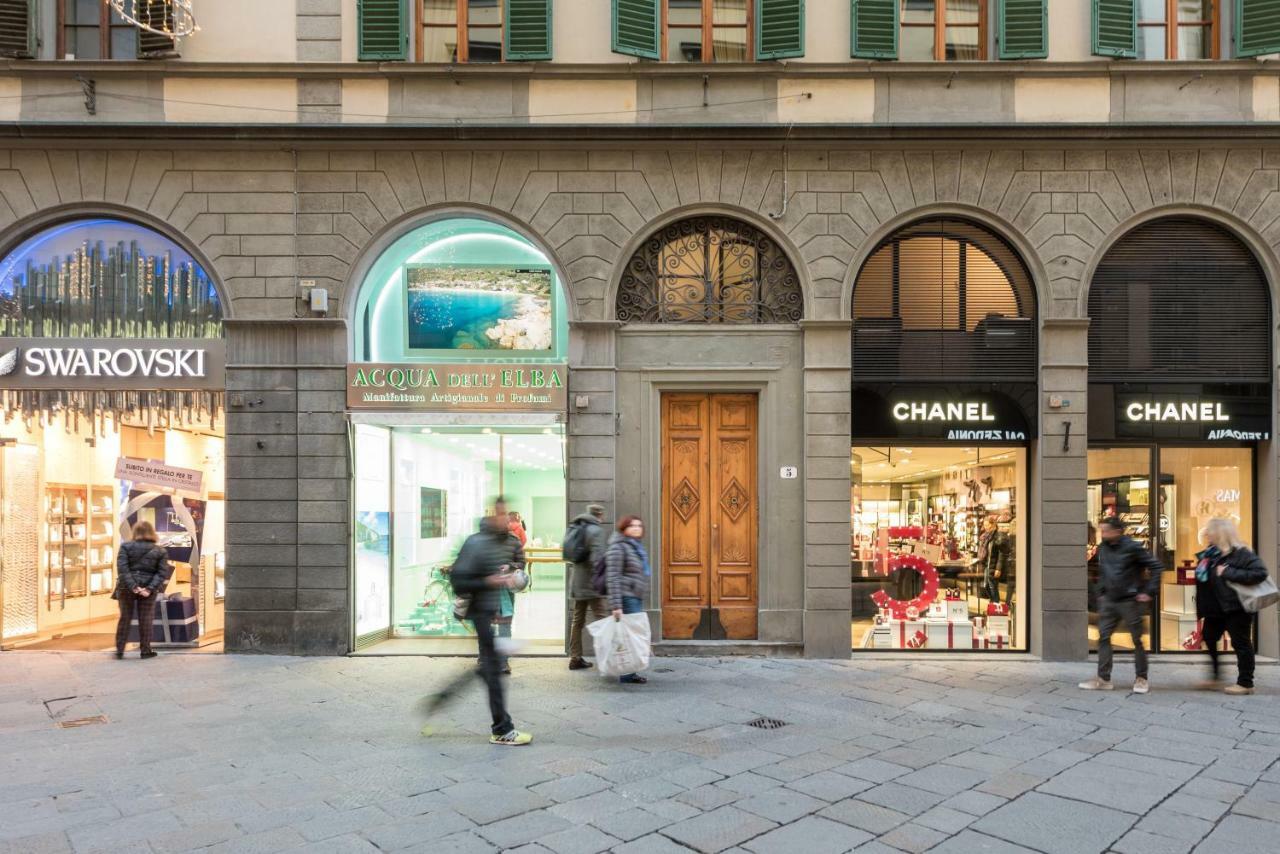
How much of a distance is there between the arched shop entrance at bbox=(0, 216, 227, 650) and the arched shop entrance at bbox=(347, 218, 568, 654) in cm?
183

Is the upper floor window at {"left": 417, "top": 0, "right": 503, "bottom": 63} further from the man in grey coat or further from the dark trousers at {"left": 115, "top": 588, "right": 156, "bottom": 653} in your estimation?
the dark trousers at {"left": 115, "top": 588, "right": 156, "bottom": 653}

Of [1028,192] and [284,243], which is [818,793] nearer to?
[1028,192]

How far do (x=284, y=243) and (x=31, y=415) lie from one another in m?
3.72

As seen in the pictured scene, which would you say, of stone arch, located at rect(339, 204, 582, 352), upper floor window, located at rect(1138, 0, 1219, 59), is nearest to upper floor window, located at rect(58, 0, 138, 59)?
stone arch, located at rect(339, 204, 582, 352)

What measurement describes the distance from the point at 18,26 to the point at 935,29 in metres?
11.0

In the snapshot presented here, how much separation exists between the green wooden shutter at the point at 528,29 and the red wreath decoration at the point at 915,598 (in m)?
7.24

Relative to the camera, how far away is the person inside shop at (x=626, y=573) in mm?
8812

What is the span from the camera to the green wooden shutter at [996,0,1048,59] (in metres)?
10.5

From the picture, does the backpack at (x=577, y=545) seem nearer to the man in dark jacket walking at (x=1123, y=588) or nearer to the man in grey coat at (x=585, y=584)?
the man in grey coat at (x=585, y=584)

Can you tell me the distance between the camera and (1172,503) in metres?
10.8

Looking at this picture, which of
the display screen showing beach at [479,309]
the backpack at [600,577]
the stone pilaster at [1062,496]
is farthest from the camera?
the display screen showing beach at [479,309]

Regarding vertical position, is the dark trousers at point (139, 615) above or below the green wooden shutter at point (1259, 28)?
below

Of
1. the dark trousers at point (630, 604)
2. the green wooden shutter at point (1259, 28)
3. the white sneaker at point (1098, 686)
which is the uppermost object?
the green wooden shutter at point (1259, 28)

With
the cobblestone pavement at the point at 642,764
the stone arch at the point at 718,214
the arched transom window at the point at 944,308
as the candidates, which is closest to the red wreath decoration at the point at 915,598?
the cobblestone pavement at the point at 642,764
